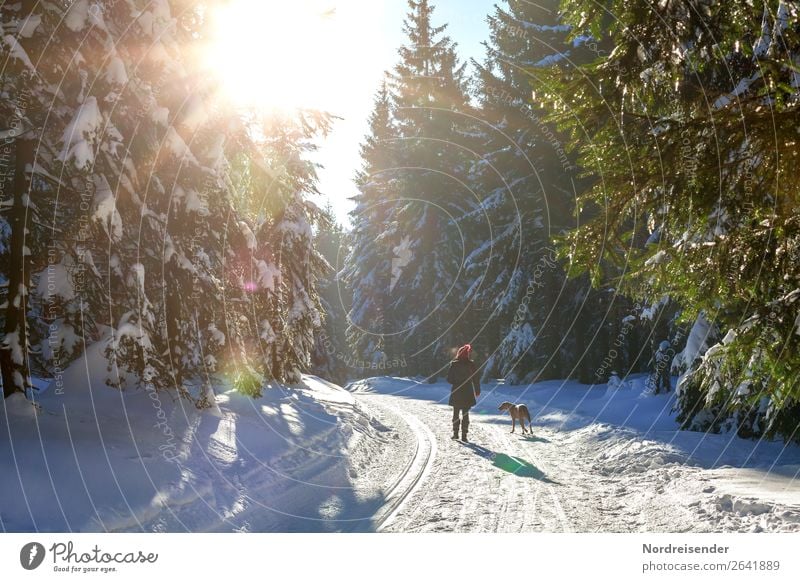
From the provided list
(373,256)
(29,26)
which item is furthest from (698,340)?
(373,256)

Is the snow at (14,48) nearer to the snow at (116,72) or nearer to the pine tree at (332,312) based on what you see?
the snow at (116,72)

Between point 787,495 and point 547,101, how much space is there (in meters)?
5.03

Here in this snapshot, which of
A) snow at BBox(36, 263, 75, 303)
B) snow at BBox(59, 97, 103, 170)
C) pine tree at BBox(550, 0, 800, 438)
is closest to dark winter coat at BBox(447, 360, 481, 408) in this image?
pine tree at BBox(550, 0, 800, 438)

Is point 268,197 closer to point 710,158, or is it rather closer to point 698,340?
point 710,158

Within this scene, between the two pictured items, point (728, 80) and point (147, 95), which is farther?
point (147, 95)

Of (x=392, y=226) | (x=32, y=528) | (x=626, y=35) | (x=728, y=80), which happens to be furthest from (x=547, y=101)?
(x=392, y=226)

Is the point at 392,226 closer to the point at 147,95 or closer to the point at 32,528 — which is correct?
the point at 147,95

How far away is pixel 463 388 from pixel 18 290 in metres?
8.48

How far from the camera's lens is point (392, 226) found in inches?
1346

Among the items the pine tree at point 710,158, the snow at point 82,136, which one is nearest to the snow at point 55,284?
the snow at point 82,136

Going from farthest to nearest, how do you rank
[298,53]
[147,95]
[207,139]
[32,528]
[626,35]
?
[298,53] → [207,139] → [147,95] → [626,35] → [32,528]

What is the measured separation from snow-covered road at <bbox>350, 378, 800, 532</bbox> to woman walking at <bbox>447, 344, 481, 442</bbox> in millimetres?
476

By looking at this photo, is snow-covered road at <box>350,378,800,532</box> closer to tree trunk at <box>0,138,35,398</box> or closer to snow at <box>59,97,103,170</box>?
tree trunk at <box>0,138,35,398</box>

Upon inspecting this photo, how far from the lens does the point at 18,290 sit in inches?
282
